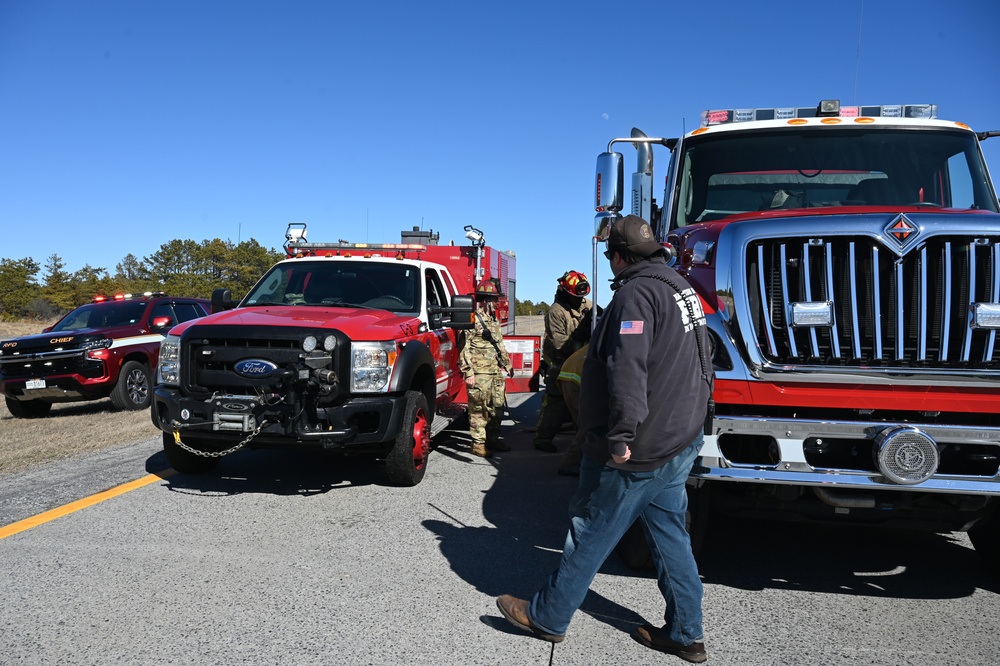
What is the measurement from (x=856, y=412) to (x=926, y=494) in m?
0.58

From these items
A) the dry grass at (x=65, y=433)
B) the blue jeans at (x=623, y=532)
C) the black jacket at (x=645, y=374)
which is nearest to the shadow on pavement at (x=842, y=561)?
the blue jeans at (x=623, y=532)

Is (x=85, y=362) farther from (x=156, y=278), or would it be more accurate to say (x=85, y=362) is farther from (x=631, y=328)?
(x=156, y=278)

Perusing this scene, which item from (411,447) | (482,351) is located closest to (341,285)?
(482,351)

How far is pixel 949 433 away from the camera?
→ 3.51m

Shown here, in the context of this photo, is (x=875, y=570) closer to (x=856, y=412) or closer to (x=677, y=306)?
(x=856, y=412)

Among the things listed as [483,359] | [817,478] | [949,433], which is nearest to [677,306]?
[817,478]

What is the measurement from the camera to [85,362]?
10938 millimetres

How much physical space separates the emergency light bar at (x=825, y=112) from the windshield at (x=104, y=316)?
1000 centimetres

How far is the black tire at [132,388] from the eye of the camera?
37.2 feet

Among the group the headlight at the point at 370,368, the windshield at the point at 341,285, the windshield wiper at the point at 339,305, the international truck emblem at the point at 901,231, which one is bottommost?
the headlight at the point at 370,368

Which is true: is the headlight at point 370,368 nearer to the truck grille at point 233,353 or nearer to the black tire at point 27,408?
the truck grille at point 233,353

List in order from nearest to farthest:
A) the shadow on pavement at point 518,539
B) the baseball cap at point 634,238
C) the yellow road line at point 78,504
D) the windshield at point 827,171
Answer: the baseball cap at point 634,238 → the shadow on pavement at point 518,539 → the yellow road line at point 78,504 → the windshield at point 827,171

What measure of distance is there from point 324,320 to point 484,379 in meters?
2.31

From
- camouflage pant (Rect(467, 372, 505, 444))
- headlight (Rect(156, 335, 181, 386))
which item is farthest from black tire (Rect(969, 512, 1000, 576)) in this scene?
headlight (Rect(156, 335, 181, 386))
